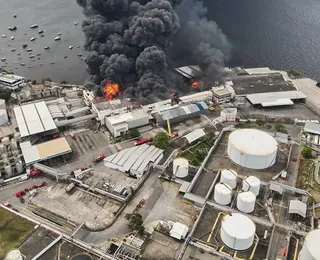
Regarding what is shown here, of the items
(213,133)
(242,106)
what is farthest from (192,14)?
(213,133)

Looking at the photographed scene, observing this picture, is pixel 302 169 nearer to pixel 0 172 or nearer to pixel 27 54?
pixel 0 172

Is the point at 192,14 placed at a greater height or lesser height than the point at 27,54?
greater

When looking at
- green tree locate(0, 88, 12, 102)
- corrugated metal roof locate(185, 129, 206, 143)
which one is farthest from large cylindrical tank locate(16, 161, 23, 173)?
corrugated metal roof locate(185, 129, 206, 143)

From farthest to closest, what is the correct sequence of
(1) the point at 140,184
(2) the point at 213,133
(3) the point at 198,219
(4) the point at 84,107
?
(4) the point at 84,107 → (2) the point at 213,133 → (1) the point at 140,184 → (3) the point at 198,219

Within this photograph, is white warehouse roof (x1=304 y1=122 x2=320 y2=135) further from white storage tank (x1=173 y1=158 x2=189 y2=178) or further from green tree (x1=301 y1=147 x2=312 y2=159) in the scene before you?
white storage tank (x1=173 y1=158 x2=189 y2=178)

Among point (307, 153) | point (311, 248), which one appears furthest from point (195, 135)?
point (311, 248)

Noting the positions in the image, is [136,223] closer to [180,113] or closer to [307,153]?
[180,113]
